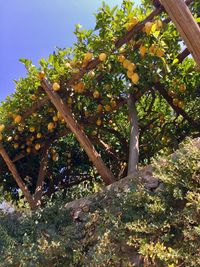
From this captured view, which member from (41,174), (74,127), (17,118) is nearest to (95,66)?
(74,127)

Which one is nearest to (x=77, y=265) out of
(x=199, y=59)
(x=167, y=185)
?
(x=167, y=185)

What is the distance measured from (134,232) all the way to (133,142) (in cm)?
138

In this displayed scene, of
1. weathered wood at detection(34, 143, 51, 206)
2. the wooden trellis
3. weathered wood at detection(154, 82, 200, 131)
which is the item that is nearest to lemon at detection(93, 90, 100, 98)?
the wooden trellis

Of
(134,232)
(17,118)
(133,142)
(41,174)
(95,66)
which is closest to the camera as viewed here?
(134,232)

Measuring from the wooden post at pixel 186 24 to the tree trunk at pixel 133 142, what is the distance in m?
1.48

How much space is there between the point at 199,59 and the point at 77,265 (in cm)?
151

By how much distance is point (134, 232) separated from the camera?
7.05 ft

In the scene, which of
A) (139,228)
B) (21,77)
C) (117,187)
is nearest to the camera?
(139,228)

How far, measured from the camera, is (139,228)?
2.08 m

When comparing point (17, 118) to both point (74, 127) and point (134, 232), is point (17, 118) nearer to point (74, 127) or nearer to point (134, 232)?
point (74, 127)

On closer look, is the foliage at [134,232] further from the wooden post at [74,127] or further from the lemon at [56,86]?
the lemon at [56,86]

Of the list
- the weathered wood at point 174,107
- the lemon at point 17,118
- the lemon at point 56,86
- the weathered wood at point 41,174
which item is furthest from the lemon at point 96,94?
the weathered wood at point 41,174

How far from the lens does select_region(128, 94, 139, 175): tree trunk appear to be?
3.26 m

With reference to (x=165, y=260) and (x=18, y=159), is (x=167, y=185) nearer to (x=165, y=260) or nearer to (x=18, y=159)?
(x=165, y=260)
